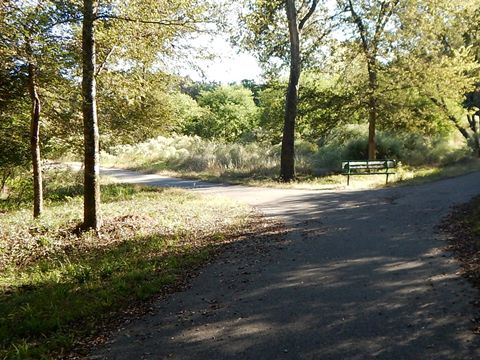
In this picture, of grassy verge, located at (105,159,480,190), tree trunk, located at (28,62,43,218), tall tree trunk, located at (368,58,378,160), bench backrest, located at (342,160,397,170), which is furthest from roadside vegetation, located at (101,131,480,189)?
tree trunk, located at (28,62,43,218)

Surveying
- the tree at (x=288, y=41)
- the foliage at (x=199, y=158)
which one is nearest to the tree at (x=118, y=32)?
the tree at (x=288, y=41)

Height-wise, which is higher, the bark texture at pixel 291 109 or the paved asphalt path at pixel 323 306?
the bark texture at pixel 291 109

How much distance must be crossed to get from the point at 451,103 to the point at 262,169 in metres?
14.8

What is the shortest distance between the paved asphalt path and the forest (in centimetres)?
91

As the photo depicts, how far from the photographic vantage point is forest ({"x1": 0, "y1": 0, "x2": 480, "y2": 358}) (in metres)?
7.46

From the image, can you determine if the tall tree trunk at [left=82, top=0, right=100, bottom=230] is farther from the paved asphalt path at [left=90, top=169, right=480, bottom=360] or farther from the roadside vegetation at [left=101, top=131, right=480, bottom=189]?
the roadside vegetation at [left=101, top=131, right=480, bottom=189]

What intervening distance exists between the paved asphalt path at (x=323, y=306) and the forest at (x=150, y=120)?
91 cm

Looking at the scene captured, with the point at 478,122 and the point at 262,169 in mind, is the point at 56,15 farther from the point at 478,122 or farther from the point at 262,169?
the point at 478,122

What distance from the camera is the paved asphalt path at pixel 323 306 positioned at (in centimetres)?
445

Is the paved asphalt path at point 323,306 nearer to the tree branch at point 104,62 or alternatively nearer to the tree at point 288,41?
the tree branch at point 104,62

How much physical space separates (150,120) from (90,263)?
11901mm

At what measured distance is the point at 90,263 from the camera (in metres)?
8.03

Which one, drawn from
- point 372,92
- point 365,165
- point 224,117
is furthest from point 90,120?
point 224,117

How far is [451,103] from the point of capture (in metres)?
29.0
